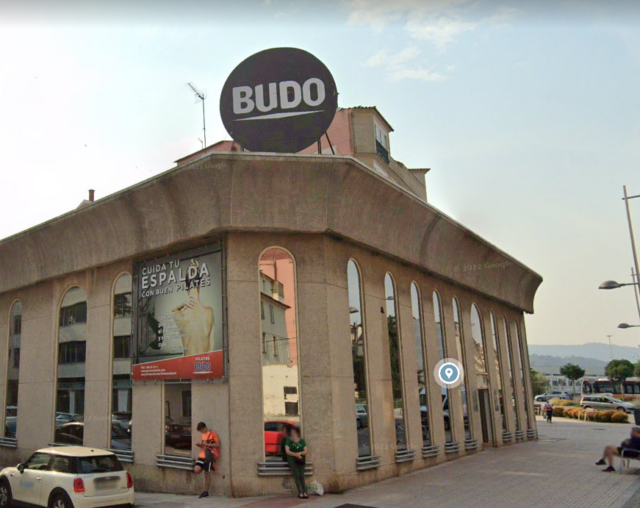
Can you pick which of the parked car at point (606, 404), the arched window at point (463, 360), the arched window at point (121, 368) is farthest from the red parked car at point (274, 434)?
the parked car at point (606, 404)

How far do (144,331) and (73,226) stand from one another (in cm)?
441

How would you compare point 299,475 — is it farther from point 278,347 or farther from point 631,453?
point 631,453

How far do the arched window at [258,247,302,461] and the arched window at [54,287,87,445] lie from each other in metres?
6.91

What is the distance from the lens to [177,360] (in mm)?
14375

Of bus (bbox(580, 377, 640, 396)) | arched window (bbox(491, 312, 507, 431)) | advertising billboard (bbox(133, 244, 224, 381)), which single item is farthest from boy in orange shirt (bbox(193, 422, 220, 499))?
bus (bbox(580, 377, 640, 396))

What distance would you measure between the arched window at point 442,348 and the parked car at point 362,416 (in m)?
5.26

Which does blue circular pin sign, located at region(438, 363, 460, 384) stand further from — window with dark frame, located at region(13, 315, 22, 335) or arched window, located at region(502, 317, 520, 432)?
window with dark frame, located at region(13, 315, 22, 335)

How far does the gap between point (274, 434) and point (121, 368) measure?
5.46 metres

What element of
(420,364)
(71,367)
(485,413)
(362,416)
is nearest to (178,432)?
(362,416)

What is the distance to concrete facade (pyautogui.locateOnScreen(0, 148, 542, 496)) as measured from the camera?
1327 centimetres

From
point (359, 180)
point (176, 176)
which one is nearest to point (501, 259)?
point (359, 180)

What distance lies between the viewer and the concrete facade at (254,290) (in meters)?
13.3

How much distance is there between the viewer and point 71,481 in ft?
35.6

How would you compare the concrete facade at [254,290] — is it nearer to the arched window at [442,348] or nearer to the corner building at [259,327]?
the corner building at [259,327]
